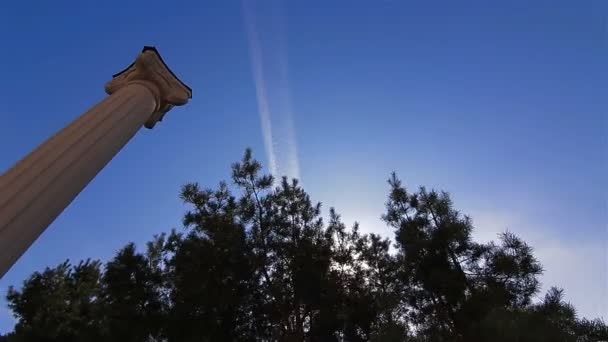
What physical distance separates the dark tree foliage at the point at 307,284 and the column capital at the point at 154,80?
4315 mm

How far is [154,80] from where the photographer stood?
16.1 feet

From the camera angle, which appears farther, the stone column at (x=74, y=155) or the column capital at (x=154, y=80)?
the column capital at (x=154, y=80)

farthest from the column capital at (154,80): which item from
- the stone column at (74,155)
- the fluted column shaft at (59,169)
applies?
the fluted column shaft at (59,169)

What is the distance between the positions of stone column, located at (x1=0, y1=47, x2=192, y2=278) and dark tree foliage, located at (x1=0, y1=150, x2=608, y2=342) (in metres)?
4.25

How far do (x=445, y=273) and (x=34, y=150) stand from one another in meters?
6.17

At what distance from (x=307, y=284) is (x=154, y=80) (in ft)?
18.0

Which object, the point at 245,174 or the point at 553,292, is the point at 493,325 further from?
the point at 245,174

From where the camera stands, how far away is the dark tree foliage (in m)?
6.14

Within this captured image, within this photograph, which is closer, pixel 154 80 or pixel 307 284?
pixel 154 80

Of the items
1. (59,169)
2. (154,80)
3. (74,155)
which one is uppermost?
(154,80)

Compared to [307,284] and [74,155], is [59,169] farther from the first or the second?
[307,284]

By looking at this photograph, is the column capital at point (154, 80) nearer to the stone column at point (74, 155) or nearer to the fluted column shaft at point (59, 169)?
the stone column at point (74, 155)

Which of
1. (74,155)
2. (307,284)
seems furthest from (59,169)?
(307,284)

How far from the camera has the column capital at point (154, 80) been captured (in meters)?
4.80
